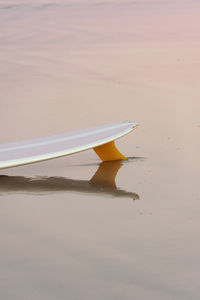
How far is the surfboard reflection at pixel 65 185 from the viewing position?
5.40 m

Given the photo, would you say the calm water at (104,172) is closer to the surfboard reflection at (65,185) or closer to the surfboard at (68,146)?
the surfboard reflection at (65,185)

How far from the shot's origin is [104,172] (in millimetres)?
5996

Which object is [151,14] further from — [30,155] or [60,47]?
[30,155]

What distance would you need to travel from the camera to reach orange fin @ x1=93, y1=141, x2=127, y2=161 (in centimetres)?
618

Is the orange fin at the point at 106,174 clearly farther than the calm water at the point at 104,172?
Yes

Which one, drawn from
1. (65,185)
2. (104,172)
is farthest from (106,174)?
(65,185)

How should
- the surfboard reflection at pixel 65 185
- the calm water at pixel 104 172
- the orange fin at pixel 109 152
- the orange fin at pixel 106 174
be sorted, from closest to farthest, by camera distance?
1. the calm water at pixel 104 172
2. the surfboard reflection at pixel 65 185
3. the orange fin at pixel 106 174
4. the orange fin at pixel 109 152

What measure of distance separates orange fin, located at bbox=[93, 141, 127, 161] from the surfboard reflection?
26 centimetres

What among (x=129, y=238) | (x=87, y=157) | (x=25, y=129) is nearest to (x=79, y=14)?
(x=25, y=129)

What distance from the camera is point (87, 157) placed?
657cm

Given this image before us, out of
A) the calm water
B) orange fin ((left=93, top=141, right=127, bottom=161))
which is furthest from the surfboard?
the calm water

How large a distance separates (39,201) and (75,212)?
42cm

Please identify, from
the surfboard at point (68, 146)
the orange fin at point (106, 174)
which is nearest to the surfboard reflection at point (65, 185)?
the orange fin at point (106, 174)

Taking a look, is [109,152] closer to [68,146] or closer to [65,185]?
[68,146]
